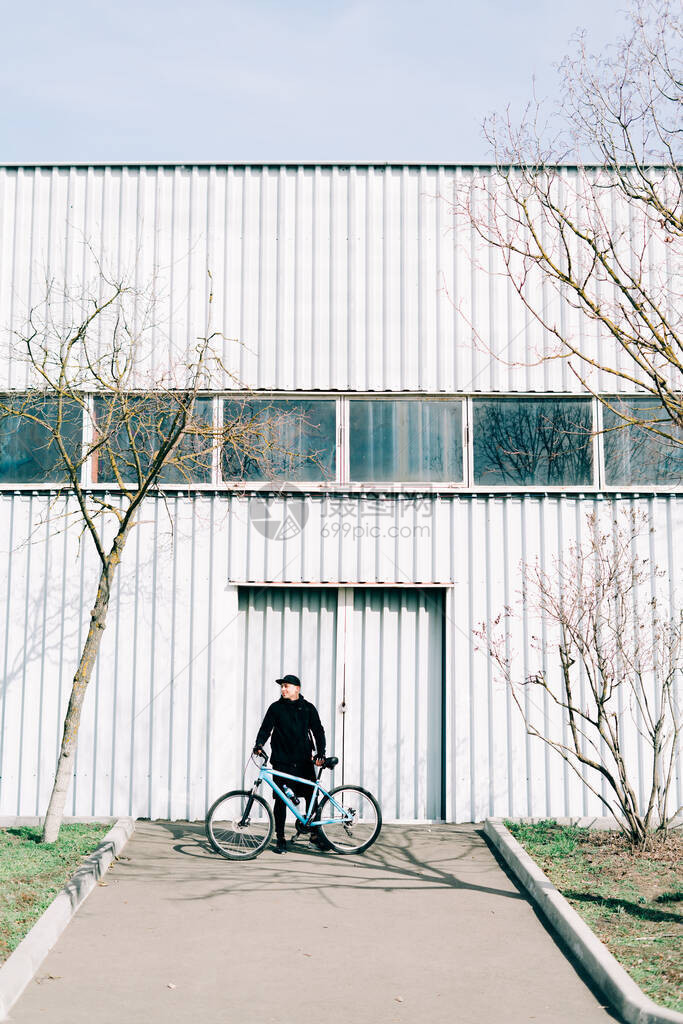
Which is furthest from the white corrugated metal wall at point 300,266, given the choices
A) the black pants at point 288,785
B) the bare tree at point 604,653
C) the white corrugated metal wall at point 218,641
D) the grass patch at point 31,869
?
the grass patch at point 31,869

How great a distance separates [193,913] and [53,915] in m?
1.13

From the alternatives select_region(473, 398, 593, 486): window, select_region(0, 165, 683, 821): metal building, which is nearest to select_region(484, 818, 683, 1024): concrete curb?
select_region(0, 165, 683, 821): metal building

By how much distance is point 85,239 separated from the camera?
11961 mm

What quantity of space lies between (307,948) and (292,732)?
328 cm

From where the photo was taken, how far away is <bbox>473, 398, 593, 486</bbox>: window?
1162cm

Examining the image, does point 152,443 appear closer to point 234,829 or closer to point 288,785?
point 288,785

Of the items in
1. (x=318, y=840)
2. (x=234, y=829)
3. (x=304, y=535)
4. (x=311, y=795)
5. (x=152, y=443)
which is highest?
(x=152, y=443)

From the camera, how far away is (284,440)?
11719mm

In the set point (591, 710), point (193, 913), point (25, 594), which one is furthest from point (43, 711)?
point (591, 710)

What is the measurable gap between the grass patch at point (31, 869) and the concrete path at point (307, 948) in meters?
0.29

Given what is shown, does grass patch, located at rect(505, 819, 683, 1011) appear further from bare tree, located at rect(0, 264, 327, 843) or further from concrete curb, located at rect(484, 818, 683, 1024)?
bare tree, located at rect(0, 264, 327, 843)

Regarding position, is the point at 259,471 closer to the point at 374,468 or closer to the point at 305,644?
the point at 374,468

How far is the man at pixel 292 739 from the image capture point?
9898 millimetres

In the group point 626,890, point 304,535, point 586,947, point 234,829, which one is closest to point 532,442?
point 304,535
